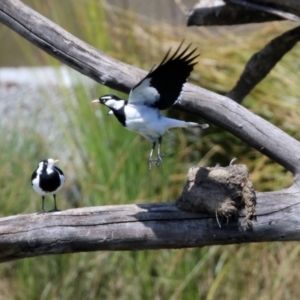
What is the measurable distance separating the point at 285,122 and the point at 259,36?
654mm

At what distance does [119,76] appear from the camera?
2.74 metres

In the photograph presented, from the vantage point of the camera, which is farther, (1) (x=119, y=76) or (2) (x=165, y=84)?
(1) (x=119, y=76)

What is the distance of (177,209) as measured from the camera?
2.65m

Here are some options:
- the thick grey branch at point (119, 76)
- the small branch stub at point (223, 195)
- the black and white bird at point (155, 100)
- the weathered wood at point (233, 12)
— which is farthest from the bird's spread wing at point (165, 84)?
the weathered wood at point (233, 12)

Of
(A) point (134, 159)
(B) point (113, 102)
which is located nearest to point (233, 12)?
(B) point (113, 102)

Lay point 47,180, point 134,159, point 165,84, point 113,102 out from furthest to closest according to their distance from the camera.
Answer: point 134,159
point 47,180
point 113,102
point 165,84

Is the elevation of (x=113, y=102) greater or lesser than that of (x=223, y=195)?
greater

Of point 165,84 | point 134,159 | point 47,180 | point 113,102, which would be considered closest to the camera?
point 165,84

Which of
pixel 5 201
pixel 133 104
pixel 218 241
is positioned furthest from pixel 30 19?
pixel 5 201

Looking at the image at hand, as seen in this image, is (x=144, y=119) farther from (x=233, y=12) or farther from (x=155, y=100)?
(x=233, y=12)

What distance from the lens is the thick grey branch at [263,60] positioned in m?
3.30

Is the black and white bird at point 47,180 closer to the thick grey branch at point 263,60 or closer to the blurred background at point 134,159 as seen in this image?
the thick grey branch at point 263,60

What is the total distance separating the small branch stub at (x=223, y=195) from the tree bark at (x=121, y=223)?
3 cm

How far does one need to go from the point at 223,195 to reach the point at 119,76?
559 mm
